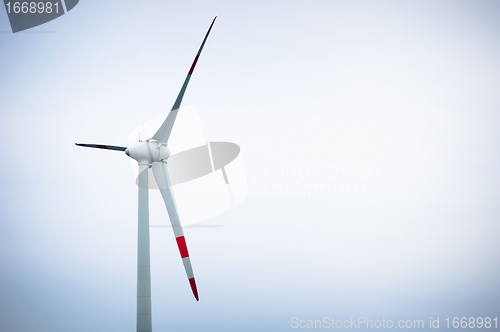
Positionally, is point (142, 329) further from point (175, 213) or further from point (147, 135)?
point (147, 135)

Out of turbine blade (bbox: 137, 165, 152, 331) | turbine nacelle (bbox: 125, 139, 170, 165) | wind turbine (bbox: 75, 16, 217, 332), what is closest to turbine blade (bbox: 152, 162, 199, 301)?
wind turbine (bbox: 75, 16, 217, 332)

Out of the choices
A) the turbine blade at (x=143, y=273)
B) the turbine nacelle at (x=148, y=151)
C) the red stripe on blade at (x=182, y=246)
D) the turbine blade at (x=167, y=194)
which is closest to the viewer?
the turbine blade at (x=143, y=273)

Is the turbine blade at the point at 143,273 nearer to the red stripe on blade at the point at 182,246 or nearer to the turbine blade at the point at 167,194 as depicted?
the turbine blade at the point at 167,194

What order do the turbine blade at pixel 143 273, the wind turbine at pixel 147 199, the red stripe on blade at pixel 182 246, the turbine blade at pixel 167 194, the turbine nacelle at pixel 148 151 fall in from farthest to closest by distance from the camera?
the turbine nacelle at pixel 148 151, the turbine blade at pixel 167 194, the red stripe on blade at pixel 182 246, the wind turbine at pixel 147 199, the turbine blade at pixel 143 273

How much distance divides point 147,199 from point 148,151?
12.1 feet

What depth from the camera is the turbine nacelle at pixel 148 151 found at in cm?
3788

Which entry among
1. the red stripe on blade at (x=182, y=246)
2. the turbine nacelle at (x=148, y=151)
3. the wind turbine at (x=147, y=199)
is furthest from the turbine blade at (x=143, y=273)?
the turbine nacelle at (x=148, y=151)

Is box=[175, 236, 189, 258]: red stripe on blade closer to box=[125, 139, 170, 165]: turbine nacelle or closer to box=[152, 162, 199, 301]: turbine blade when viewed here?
box=[152, 162, 199, 301]: turbine blade

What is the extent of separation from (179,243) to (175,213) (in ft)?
8.96

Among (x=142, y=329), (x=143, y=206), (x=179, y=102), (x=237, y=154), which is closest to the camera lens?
(x=142, y=329)

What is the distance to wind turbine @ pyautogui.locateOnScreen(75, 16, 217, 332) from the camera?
115ft

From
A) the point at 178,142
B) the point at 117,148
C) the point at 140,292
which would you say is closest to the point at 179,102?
the point at 178,142

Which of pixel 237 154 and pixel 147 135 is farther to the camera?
pixel 237 154

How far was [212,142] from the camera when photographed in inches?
1593
